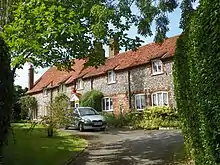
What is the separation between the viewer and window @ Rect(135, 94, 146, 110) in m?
33.5

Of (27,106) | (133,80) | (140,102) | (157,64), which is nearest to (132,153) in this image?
(157,64)

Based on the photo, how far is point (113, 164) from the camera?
13.1 meters

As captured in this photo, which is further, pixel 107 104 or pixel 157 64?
pixel 107 104

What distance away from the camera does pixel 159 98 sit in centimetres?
3188

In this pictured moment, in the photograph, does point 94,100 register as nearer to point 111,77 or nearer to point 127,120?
point 111,77

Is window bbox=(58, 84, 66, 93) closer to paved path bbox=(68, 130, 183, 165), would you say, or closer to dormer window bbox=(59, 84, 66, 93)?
dormer window bbox=(59, 84, 66, 93)

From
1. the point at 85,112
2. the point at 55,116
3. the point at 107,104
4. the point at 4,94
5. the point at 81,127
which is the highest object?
the point at 107,104

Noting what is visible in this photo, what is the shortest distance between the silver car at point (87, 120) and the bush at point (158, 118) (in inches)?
125

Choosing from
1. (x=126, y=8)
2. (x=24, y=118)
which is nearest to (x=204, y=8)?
(x=126, y=8)

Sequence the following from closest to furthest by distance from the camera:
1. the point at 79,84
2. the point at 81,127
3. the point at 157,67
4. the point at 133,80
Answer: the point at 81,127 < the point at 157,67 < the point at 133,80 < the point at 79,84

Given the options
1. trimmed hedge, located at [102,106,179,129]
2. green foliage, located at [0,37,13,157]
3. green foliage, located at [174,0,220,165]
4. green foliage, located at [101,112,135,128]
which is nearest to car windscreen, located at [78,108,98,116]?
green foliage, located at [101,112,135,128]

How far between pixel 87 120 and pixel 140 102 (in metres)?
8.12

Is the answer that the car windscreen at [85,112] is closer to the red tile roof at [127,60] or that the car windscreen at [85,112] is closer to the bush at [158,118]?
the bush at [158,118]

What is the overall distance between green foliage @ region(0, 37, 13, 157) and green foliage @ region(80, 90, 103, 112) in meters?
29.5
